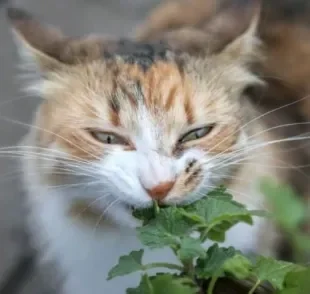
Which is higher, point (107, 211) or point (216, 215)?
point (107, 211)

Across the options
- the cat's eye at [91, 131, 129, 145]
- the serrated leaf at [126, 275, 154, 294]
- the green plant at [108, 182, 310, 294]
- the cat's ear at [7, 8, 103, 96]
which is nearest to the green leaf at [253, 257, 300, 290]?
the green plant at [108, 182, 310, 294]

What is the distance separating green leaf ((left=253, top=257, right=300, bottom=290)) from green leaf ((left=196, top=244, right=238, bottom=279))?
3cm

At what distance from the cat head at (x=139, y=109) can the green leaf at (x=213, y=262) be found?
0.10 metres

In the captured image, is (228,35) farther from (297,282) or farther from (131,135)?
(297,282)

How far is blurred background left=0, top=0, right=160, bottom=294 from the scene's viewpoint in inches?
46.8

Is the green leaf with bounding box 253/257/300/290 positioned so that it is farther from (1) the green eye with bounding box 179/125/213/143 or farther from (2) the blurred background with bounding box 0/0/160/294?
(2) the blurred background with bounding box 0/0/160/294

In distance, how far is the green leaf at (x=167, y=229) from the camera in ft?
2.39

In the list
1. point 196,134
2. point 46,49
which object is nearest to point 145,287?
point 196,134

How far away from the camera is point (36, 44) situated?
90 cm

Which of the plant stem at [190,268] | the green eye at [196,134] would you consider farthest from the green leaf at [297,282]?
the green eye at [196,134]

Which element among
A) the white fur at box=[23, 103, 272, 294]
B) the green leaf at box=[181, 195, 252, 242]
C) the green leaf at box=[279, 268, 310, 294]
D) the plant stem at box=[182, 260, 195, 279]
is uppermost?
the white fur at box=[23, 103, 272, 294]

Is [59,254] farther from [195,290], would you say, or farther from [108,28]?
[108,28]

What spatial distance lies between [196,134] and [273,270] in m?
0.23

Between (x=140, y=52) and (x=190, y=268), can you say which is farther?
(x=140, y=52)
